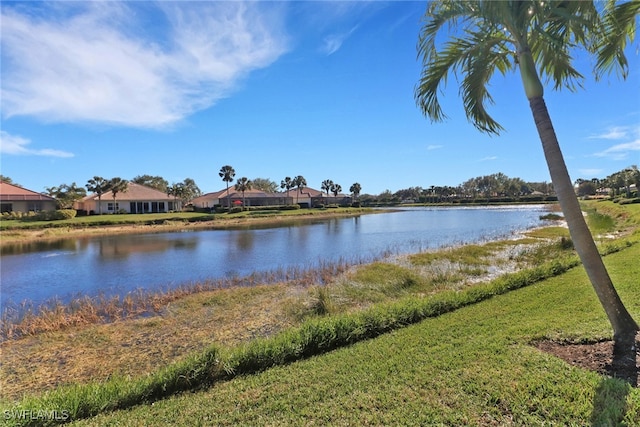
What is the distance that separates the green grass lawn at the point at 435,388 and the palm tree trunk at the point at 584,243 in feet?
1.41

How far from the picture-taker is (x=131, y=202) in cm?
5950

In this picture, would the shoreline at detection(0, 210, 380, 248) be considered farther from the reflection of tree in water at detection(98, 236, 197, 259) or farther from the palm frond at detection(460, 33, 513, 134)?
the palm frond at detection(460, 33, 513, 134)

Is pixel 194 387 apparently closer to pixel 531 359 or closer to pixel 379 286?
pixel 531 359

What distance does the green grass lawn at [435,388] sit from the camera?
11.8 ft

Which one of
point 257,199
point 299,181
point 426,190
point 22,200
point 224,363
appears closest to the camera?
point 224,363

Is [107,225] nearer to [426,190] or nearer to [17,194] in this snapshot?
[17,194]

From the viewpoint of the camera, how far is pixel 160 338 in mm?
8758

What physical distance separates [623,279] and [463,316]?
4.76 m

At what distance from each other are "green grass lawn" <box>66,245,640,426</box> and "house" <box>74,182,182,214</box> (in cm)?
6150

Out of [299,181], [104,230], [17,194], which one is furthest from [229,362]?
[299,181]

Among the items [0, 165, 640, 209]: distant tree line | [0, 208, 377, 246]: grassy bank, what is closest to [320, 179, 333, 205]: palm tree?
[0, 165, 640, 209]: distant tree line

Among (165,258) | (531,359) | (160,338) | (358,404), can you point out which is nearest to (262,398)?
(358,404)

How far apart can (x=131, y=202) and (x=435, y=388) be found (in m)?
65.5

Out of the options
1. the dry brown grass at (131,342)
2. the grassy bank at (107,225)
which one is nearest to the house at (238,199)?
the grassy bank at (107,225)
